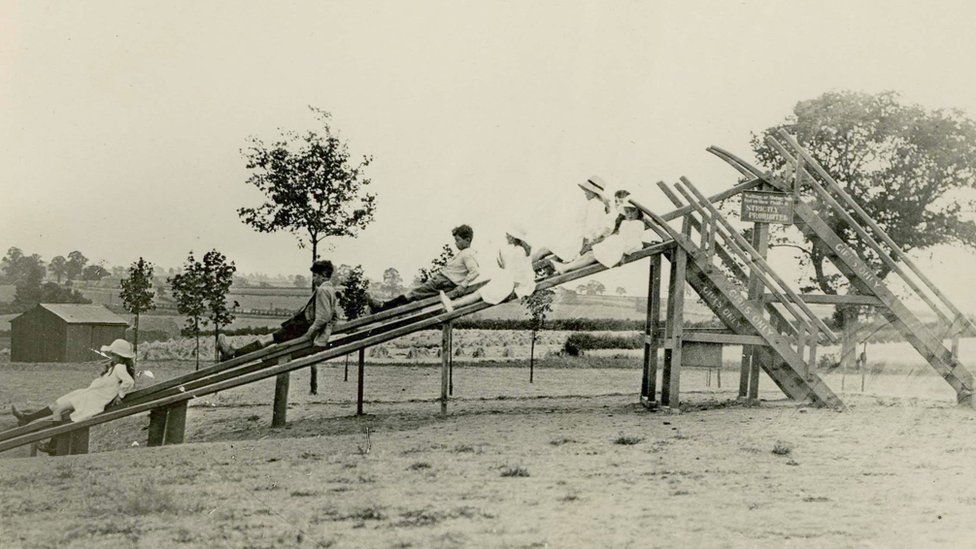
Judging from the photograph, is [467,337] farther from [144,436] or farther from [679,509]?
[679,509]

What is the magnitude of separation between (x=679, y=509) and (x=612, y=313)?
126 ft

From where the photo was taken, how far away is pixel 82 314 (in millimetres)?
24656

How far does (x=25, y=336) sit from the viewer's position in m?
24.7

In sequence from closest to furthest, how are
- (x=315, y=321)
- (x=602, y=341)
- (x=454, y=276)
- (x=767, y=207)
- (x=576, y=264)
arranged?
1. (x=315, y=321)
2. (x=576, y=264)
3. (x=454, y=276)
4. (x=767, y=207)
5. (x=602, y=341)

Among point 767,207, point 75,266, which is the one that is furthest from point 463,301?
point 75,266

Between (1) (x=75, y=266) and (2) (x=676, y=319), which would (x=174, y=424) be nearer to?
(2) (x=676, y=319)

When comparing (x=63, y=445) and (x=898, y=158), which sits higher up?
(x=898, y=158)

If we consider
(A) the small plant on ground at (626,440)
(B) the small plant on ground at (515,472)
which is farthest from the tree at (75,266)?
(B) the small plant on ground at (515,472)

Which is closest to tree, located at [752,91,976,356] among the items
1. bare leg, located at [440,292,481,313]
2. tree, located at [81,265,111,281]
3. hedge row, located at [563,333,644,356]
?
hedge row, located at [563,333,644,356]

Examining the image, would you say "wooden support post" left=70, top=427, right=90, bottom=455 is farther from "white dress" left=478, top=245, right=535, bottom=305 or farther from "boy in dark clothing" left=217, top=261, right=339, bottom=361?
"white dress" left=478, top=245, right=535, bottom=305

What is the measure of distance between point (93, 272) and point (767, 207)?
87.6 feet

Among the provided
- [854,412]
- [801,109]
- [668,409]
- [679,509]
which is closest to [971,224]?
[801,109]

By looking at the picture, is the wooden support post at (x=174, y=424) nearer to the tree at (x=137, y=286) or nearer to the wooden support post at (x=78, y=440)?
the wooden support post at (x=78, y=440)

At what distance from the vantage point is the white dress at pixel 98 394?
27.5 feet
